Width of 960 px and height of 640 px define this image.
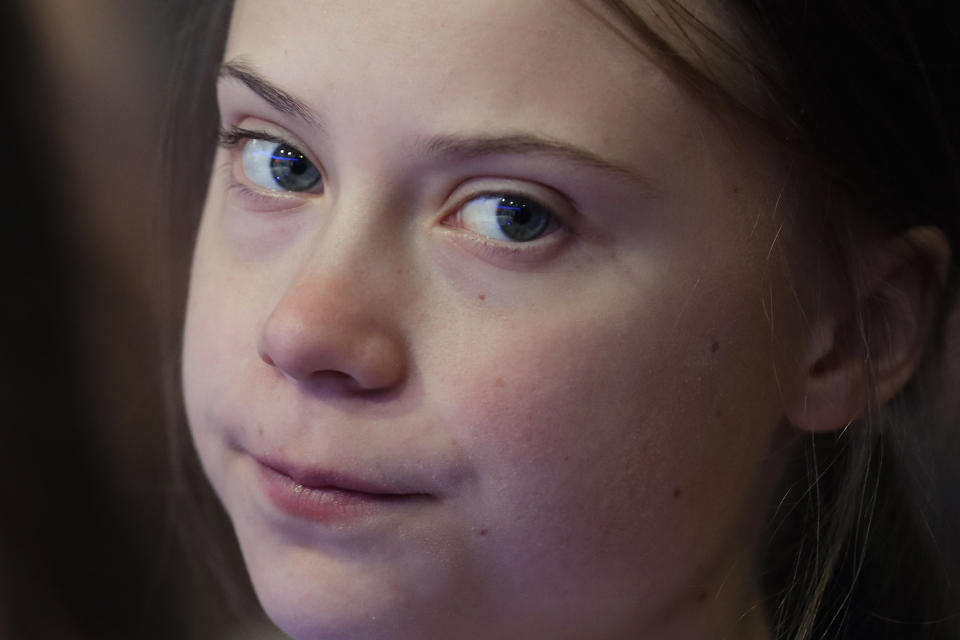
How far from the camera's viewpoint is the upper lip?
83 centimetres

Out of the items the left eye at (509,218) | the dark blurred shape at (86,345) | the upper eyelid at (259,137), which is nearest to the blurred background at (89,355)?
the dark blurred shape at (86,345)

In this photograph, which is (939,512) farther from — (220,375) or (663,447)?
(220,375)

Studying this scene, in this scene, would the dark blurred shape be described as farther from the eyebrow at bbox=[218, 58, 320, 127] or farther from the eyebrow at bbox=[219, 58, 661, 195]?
the eyebrow at bbox=[219, 58, 661, 195]

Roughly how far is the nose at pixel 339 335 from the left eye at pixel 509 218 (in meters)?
0.09

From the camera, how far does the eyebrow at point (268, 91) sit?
860mm

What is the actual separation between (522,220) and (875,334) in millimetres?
314

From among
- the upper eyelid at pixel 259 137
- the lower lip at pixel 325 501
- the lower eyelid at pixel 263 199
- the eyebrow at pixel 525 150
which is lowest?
the lower lip at pixel 325 501

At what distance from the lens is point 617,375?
0.84 metres

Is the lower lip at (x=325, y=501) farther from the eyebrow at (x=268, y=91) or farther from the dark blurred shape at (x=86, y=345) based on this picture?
the dark blurred shape at (x=86, y=345)

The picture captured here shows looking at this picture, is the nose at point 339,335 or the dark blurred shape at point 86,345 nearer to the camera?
the nose at point 339,335

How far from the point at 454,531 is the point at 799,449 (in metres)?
Result: 0.32

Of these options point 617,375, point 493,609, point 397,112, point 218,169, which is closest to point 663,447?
point 617,375

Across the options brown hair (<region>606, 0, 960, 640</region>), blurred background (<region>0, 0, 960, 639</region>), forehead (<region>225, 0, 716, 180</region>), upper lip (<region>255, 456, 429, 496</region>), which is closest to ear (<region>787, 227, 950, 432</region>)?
brown hair (<region>606, 0, 960, 640</region>)

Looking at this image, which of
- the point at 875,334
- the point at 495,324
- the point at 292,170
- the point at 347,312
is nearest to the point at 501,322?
the point at 495,324
